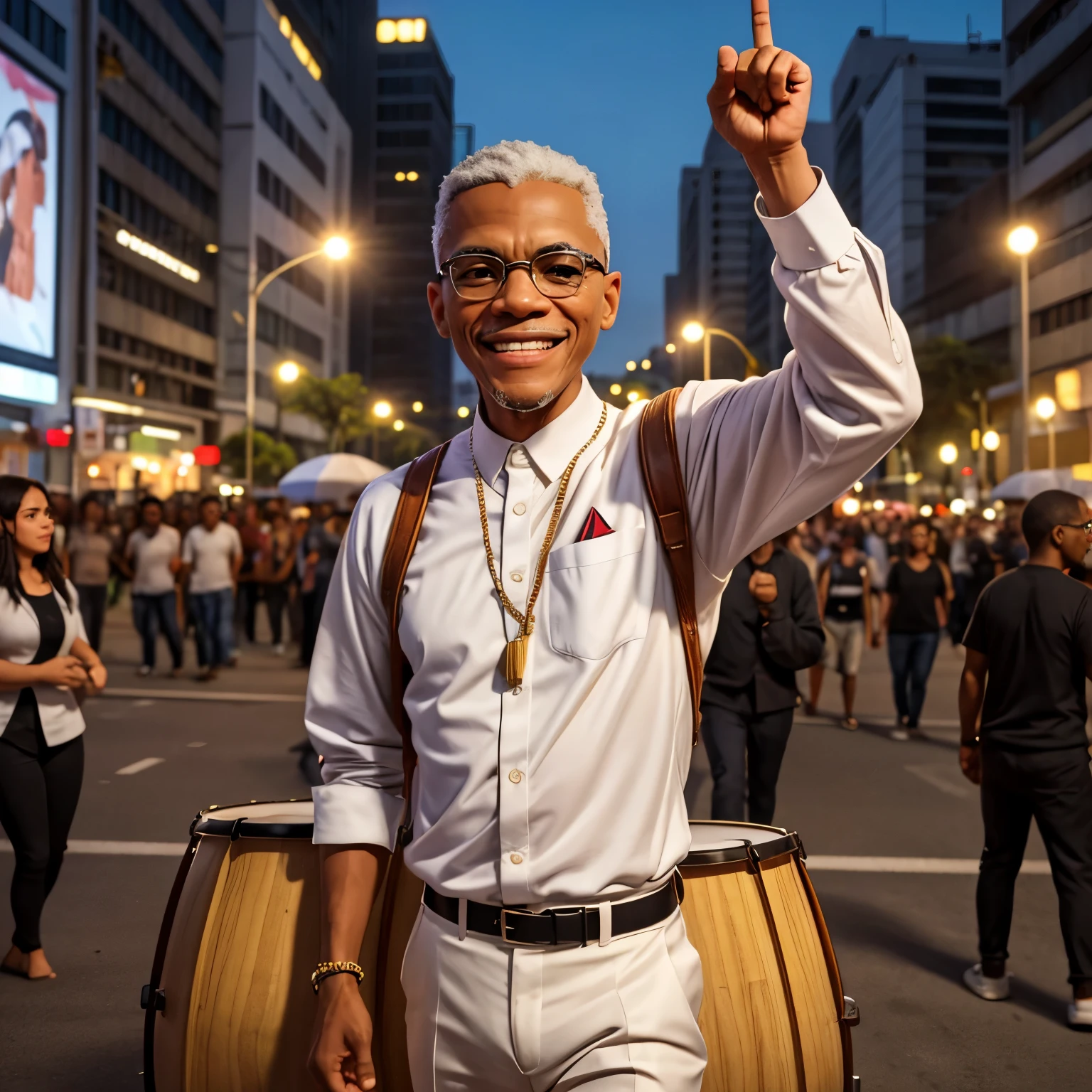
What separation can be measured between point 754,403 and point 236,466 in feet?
196

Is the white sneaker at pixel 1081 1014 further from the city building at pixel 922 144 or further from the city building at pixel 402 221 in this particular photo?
the city building at pixel 402 221

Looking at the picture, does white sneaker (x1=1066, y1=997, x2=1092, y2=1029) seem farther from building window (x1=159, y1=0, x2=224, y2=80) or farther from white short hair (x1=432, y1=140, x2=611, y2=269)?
building window (x1=159, y1=0, x2=224, y2=80)

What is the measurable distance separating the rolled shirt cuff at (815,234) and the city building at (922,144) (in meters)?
89.1

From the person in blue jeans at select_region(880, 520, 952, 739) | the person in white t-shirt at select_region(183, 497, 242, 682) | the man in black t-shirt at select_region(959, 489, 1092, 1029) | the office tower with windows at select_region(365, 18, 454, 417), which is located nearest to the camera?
the man in black t-shirt at select_region(959, 489, 1092, 1029)

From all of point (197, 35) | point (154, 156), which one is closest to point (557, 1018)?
point (154, 156)

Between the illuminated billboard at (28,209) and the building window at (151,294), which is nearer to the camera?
the illuminated billboard at (28,209)

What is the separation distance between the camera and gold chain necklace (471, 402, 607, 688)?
1.95m

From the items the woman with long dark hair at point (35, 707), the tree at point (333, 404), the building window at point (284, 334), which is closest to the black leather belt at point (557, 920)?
the woman with long dark hair at point (35, 707)

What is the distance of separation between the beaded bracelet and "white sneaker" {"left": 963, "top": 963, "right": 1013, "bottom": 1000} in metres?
3.92

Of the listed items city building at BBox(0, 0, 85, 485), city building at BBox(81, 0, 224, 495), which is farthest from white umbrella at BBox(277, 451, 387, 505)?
city building at BBox(81, 0, 224, 495)

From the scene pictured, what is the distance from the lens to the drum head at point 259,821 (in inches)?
104

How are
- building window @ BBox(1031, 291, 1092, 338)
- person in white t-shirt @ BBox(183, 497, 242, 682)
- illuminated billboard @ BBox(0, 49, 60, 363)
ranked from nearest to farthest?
person in white t-shirt @ BBox(183, 497, 242, 682) < illuminated billboard @ BBox(0, 49, 60, 363) < building window @ BBox(1031, 291, 1092, 338)

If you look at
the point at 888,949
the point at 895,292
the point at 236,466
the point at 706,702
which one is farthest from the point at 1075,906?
the point at 895,292

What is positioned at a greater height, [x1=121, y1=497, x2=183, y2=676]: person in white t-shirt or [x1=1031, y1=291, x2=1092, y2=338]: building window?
[x1=1031, y1=291, x2=1092, y2=338]: building window
